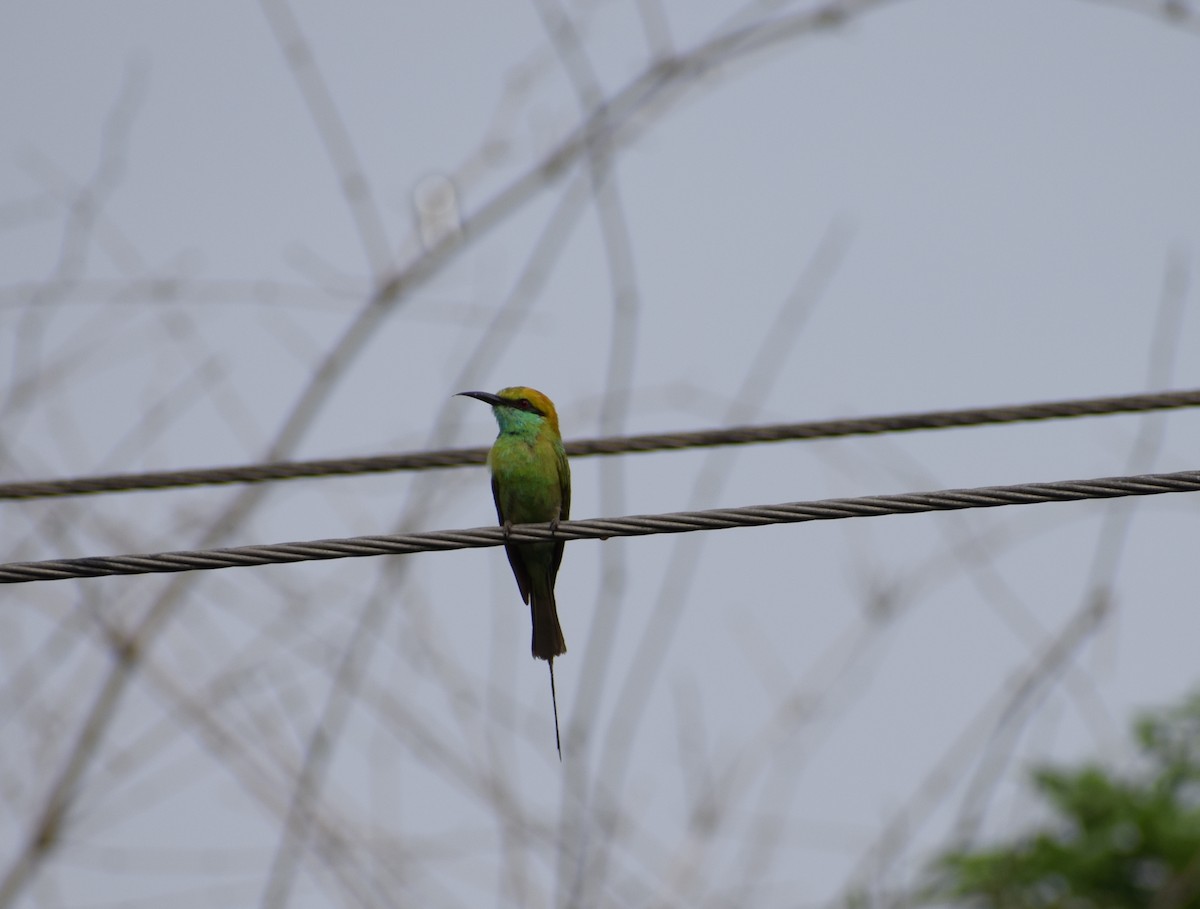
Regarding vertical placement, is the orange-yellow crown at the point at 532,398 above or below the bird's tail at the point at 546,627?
above

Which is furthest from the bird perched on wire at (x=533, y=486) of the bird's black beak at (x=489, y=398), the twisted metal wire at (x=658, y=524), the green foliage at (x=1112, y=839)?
the green foliage at (x=1112, y=839)

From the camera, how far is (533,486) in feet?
16.4

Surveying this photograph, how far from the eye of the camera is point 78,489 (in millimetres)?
4531

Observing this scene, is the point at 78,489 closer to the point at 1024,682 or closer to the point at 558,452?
the point at 558,452

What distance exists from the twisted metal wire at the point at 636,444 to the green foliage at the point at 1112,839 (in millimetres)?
4560

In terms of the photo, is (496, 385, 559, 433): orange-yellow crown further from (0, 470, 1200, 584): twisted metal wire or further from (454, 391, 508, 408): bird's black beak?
(0, 470, 1200, 584): twisted metal wire

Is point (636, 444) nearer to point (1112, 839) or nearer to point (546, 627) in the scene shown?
point (546, 627)

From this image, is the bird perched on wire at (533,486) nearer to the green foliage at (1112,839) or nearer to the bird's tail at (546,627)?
the bird's tail at (546,627)

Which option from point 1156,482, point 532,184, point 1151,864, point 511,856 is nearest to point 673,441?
point 532,184

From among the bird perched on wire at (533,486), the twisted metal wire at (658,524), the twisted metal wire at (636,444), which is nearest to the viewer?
the twisted metal wire at (658,524)

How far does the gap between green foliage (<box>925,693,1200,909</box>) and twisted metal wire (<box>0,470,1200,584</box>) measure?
18.2 ft

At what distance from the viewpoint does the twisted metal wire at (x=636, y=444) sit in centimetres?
424

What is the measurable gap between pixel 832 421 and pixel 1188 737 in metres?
5.97

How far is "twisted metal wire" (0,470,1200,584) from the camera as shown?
3.08 metres
